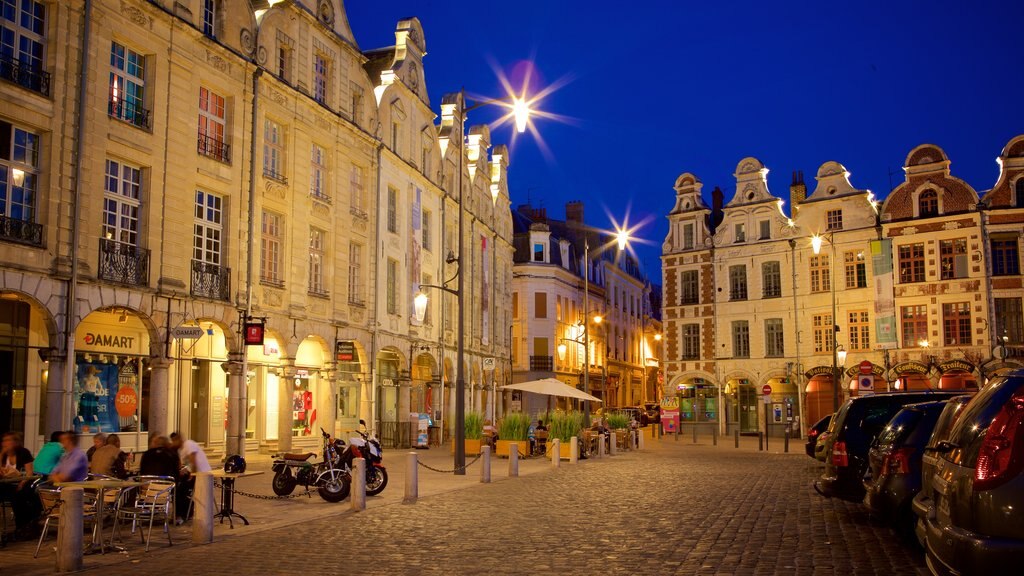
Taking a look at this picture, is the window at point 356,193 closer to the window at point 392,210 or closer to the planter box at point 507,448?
the window at point 392,210

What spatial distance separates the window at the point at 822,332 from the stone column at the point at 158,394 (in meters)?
33.5

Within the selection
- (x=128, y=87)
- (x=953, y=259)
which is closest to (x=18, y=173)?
(x=128, y=87)

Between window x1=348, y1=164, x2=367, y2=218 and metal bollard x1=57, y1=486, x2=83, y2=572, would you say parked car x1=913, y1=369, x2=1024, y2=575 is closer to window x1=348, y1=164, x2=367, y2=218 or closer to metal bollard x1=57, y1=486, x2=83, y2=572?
metal bollard x1=57, y1=486, x2=83, y2=572

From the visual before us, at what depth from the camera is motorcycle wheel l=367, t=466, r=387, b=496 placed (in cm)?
1677

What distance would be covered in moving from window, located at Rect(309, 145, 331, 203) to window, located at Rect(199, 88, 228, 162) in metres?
3.80

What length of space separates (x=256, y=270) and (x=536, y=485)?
9901 mm

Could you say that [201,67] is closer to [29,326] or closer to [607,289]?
[29,326]

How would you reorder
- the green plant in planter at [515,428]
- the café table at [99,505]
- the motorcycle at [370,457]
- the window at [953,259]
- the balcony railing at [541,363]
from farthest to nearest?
the balcony railing at [541,363] < the window at [953,259] < the green plant in planter at [515,428] < the motorcycle at [370,457] < the café table at [99,505]

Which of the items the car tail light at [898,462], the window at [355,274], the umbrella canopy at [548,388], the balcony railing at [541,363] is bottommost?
the car tail light at [898,462]

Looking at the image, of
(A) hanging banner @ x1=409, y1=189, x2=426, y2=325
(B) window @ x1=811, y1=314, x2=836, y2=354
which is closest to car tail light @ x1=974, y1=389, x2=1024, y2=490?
(A) hanging banner @ x1=409, y1=189, x2=426, y2=325

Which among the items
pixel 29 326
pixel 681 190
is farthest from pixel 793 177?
pixel 29 326

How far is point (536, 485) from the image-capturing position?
18859mm

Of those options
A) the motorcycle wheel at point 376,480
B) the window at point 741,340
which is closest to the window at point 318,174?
the motorcycle wheel at point 376,480

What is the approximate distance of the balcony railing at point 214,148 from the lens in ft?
74.4
